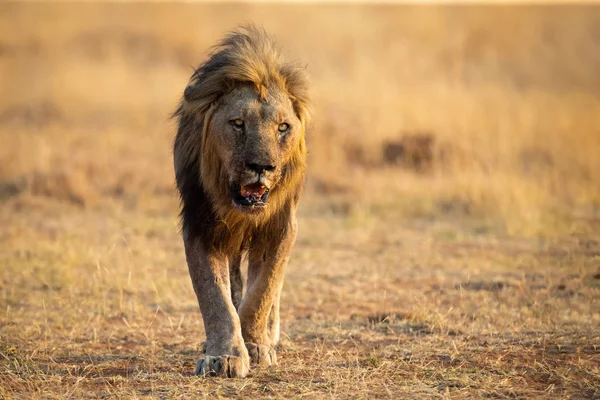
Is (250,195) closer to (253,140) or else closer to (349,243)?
(253,140)

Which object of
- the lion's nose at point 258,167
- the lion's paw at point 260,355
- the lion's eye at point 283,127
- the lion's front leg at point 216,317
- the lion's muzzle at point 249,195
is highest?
the lion's eye at point 283,127

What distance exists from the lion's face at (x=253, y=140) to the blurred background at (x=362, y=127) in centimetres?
72

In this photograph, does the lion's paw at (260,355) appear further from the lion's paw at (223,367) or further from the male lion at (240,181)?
the lion's paw at (223,367)

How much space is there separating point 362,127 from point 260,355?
9989mm

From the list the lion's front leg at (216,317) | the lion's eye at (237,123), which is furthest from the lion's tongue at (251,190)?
the lion's front leg at (216,317)

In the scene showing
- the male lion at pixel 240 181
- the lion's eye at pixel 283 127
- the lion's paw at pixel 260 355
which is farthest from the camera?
the lion's paw at pixel 260 355

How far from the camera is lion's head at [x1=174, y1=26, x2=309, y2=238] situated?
4.76 meters

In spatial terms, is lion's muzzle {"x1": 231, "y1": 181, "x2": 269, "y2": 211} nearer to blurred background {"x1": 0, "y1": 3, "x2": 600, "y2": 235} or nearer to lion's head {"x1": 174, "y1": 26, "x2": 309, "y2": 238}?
lion's head {"x1": 174, "y1": 26, "x2": 309, "y2": 238}

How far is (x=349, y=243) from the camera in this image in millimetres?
9094

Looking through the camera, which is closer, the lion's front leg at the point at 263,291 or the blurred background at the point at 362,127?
the lion's front leg at the point at 263,291

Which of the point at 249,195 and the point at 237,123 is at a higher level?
the point at 237,123

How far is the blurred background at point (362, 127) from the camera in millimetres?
10977

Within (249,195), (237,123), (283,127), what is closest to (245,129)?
(237,123)

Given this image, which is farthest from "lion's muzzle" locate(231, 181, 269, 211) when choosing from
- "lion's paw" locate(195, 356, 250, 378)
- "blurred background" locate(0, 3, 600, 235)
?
"blurred background" locate(0, 3, 600, 235)
